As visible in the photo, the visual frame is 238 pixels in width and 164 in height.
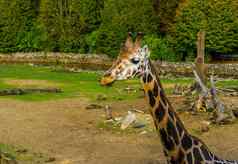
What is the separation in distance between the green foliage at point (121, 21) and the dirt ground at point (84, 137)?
29.5 metres

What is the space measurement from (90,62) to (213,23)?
1465 centimetres

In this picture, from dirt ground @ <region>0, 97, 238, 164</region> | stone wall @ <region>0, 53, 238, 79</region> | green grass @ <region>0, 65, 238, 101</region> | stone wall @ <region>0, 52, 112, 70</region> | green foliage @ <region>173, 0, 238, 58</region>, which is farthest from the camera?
stone wall @ <region>0, 52, 112, 70</region>

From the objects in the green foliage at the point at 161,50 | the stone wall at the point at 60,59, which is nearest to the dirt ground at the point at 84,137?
the green foliage at the point at 161,50

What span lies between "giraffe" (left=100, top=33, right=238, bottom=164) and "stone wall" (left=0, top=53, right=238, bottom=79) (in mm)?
35253

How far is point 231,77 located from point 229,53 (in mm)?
8116

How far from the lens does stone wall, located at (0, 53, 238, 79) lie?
4828cm

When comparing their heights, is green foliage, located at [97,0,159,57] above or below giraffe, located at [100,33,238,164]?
above

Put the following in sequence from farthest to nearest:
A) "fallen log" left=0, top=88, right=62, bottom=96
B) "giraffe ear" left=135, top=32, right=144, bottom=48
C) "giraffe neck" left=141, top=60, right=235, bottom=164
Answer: "fallen log" left=0, top=88, right=62, bottom=96, "giraffe neck" left=141, top=60, right=235, bottom=164, "giraffe ear" left=135, top=32, right=144, bottom=48

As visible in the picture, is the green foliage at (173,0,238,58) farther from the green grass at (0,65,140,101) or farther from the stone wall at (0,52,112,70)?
the green grass at (0,65,140,101)

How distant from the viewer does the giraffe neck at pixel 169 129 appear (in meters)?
10.8

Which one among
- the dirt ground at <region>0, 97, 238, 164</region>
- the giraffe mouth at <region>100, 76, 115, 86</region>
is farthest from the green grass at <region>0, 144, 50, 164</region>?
the giraffe mouth at <region>100, 76, 115, 86</region>

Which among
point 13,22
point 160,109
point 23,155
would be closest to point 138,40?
point 160,109

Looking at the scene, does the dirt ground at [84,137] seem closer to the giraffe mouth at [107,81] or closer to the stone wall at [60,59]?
the giraffe mouth at [107,81]

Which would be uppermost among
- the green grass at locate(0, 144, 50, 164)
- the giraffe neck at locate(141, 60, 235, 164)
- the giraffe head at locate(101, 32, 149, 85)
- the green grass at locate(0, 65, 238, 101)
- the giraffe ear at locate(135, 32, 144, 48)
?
the giraffe ear at locate(135, 32, 144, 48)
